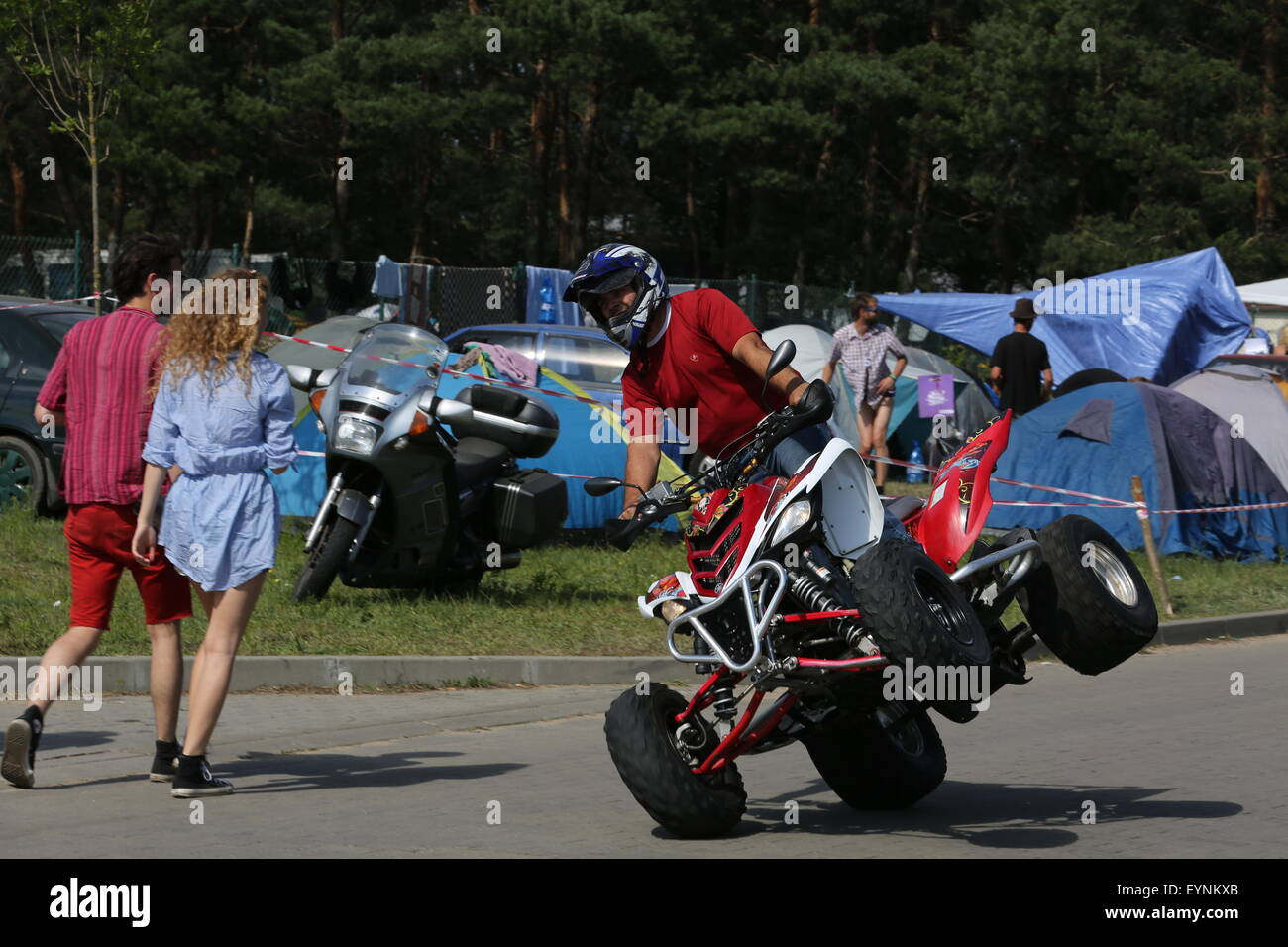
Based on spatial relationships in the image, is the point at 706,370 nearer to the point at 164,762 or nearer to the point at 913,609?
the point at 913,609

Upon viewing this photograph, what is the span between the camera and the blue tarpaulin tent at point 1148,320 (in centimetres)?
2081

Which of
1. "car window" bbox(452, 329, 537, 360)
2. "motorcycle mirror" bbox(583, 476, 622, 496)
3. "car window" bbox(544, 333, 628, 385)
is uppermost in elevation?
"car window" bbox(452, 329, 537, 360)

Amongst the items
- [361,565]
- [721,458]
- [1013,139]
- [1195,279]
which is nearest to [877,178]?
[1013,139]

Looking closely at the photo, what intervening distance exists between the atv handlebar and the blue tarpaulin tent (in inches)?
614

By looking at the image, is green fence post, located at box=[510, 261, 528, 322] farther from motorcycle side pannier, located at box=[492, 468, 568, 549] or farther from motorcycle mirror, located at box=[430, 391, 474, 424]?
motorcycle mirror, located at box=[430, 391, 474, 424]

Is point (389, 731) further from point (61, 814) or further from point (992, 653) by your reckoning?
point (992, 653)

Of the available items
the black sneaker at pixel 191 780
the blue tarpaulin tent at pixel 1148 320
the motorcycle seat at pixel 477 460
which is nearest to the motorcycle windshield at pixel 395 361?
the motorcycle seat at pixel 477 460

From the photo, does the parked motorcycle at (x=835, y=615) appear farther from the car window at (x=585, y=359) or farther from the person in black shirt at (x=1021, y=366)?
the person in black shirt at (x=1021, y=366)

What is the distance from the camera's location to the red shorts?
265 inches

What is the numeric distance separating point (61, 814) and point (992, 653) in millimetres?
3297

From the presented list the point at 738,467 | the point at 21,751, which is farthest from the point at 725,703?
the point at 21,751

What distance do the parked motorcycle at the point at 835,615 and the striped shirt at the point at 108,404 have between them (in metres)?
1.95

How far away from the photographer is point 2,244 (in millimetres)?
23156

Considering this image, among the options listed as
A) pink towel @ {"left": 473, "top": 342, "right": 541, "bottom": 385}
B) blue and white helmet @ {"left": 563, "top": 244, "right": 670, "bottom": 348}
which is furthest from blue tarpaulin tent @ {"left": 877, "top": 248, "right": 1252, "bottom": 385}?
blue and white helmet @ {"left": 563, "top": 244, "right": 670, "bottom": 348}
